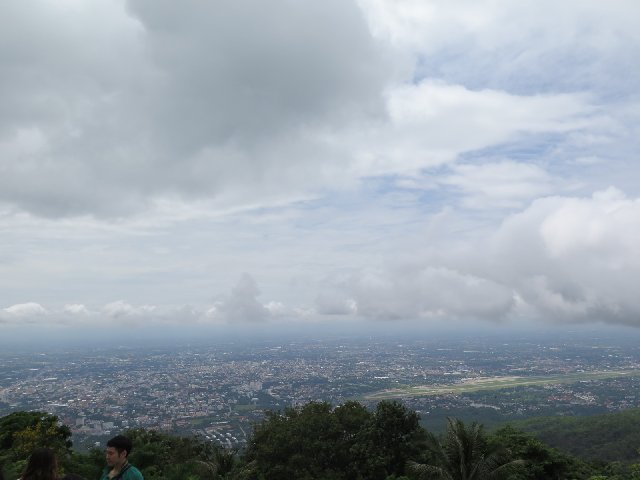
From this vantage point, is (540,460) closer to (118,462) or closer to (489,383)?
(118,462)

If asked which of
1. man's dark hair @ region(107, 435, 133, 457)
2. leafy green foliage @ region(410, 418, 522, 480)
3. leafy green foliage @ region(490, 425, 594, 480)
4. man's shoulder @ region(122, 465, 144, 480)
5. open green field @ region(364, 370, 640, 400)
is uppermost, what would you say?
man's dark hair @ region(107, 435, 133, 457)

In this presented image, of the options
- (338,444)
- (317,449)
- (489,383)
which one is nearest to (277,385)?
(489,383)

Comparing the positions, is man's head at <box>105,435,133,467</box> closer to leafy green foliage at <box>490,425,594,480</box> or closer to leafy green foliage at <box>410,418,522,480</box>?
leafy green foliage at <box>410,418,522,480</box>

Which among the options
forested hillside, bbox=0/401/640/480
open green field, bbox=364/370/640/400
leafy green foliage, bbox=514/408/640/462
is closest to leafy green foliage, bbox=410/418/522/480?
forested hillside, bbox=0/401/640/480

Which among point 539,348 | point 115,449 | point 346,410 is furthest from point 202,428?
point 539,348

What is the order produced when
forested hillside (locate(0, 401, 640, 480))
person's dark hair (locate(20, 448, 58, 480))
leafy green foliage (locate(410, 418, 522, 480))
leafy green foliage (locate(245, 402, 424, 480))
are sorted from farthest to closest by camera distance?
leafy green foliage (locate(245, 402, 424, 480))
forested hillside (locate(0, 401, 640, 480))
leafy green foliage (locate(410, 418, 522, 480))
person's dark hair (locate(20, 448, 58, 480))

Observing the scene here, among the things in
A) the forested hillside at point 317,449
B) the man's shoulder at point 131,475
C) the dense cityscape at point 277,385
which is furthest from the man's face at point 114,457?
the dense cityscape at point 277,385

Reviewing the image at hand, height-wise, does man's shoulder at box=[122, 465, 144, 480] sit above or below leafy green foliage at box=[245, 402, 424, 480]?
above

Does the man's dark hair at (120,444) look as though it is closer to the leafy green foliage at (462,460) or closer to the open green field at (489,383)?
the leafy green foliage at (462,460)

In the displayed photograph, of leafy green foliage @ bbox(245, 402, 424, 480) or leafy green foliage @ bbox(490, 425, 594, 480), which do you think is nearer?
leafy green foliage @ bbox(245, 402, 424, 480)
